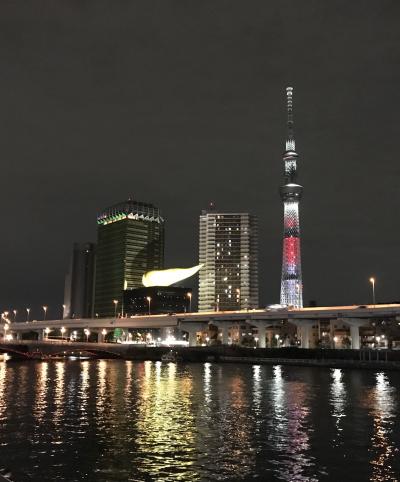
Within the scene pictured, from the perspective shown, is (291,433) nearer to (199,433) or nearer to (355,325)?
(199,433)

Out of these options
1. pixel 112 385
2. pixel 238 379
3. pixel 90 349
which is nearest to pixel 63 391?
pixel 112 385

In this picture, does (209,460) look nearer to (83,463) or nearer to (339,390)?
(83,463)

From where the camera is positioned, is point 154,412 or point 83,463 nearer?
point 83,463

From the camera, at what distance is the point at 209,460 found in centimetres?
2544

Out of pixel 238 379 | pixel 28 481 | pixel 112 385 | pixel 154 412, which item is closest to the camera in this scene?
pixel 28 481

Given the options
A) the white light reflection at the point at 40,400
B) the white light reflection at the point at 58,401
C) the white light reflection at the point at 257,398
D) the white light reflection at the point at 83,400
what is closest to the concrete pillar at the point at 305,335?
the white light reflection at the point at 257,398

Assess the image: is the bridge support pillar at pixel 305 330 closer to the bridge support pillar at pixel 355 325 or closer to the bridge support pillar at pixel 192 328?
the bridge support pillar at pixel 355 325

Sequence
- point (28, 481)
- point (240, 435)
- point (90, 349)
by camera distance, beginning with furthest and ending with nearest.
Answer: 1. point (90, 349)
2. point (240, 435)
3. point (28, 481)

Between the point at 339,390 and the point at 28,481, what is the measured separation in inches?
1565

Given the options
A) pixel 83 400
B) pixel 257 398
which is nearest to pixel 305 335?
pixel 257 398

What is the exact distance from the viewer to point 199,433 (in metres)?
32.0

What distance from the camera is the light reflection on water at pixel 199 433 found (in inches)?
936

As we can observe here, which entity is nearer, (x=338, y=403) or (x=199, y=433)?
(x=199, y=433)

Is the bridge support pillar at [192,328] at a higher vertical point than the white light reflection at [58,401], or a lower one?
higher
